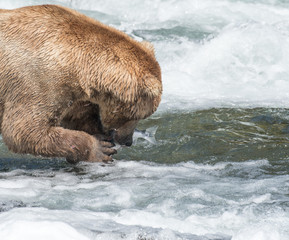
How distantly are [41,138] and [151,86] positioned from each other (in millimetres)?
1146

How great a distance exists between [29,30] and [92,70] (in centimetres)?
72

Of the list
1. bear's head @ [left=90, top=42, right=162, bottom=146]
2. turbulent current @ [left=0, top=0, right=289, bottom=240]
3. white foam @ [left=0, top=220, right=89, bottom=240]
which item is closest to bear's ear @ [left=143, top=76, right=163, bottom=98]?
bear's head @ [left=90, top=42, right=162, bottom=146]

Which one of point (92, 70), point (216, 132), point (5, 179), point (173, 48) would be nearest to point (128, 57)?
point (92, 70)

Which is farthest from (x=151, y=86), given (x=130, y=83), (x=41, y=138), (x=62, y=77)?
(x=41, y=138)

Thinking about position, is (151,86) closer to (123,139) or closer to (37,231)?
(123,139)

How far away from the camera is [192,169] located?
6.20 meters

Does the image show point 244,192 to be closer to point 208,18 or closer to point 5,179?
point 5,179

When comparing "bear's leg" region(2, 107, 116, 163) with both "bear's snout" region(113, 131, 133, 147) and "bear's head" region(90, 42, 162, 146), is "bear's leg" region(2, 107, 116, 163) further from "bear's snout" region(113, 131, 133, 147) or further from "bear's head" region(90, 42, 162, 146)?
"bear's head" region(90, 42, 162, 146)

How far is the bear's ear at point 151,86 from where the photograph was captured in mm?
5344

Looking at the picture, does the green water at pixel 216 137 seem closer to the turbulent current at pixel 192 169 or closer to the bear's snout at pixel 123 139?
the turbulent current at pixel 192 169

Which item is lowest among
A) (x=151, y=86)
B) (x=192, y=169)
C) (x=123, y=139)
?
(x=192, y=169)

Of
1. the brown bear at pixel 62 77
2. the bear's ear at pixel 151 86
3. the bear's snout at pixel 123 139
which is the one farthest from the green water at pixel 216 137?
the bear's ear at pixel 151 86

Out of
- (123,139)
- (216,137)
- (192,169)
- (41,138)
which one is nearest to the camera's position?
(41,138)

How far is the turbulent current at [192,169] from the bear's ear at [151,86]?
0.85 meters
